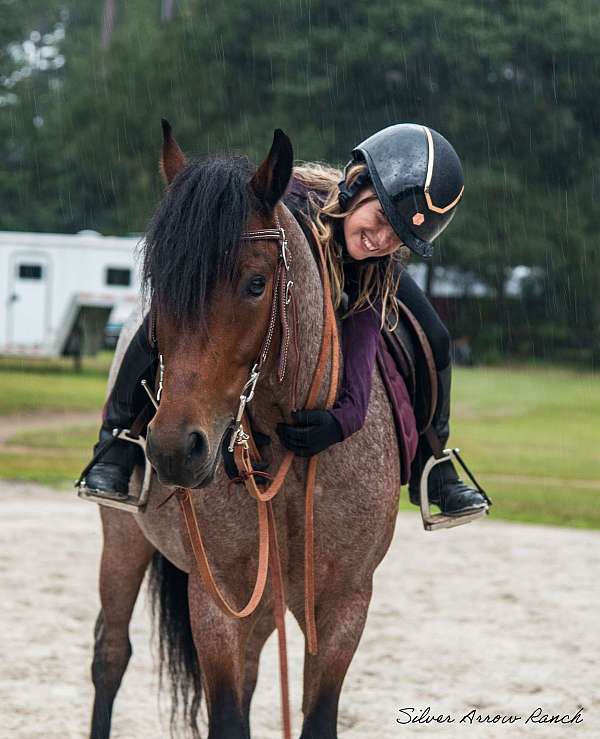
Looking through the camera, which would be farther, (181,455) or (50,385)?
(50,385)

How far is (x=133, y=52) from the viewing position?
3666 cm

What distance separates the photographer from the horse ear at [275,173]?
9.05 feet

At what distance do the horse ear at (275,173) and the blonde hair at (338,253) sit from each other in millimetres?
417

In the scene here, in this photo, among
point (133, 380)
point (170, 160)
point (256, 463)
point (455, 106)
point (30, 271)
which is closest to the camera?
point (170, 160)

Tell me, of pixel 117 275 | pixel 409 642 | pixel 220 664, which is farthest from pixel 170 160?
pixel 117 275

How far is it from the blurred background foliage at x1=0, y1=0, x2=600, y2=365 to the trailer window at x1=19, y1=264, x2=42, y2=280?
646 cm

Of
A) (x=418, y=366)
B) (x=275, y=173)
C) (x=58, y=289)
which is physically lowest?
(x=58, y=289)

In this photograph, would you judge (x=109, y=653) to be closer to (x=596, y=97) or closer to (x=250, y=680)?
(x=250, y=680)

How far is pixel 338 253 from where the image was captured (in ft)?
11.0

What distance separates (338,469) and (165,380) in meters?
0.79

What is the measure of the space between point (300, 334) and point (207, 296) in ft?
1.56

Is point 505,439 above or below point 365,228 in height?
below

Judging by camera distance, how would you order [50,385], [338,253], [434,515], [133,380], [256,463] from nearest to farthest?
[256,463]
[338,253]
[133,380]
[434,515]
[50,385]

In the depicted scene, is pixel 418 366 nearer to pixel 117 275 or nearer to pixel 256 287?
pixel 256 287
